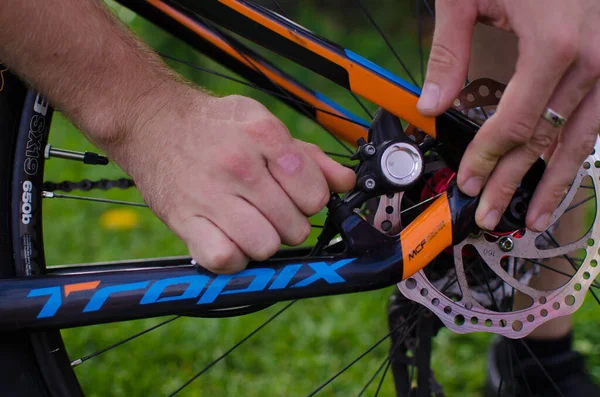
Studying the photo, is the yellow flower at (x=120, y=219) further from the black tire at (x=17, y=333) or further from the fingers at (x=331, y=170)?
the fingers at (x=331, y=170)

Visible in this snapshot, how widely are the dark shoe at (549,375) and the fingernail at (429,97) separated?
933mm

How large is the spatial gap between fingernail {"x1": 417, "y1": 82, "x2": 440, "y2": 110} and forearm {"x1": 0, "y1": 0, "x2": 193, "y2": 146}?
421 millimetres

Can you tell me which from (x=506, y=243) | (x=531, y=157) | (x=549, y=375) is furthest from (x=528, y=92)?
(x=549, y=375)

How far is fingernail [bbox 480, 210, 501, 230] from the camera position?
1.19m

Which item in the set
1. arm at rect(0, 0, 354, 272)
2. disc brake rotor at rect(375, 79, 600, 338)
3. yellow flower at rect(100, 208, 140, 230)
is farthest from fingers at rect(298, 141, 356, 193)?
yellow flower at rect(100, 208, 140, 230)

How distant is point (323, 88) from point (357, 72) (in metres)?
2.89

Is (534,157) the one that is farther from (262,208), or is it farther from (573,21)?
(262,208)

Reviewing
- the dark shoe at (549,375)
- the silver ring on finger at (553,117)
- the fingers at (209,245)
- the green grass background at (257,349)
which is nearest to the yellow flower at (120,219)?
the green grass background at (257,349)

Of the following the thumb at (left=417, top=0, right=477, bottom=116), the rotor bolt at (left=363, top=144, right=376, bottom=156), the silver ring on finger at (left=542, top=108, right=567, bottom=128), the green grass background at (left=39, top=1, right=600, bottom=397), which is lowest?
the green grass background at (left=39, top=1, right=600, bottom=397)

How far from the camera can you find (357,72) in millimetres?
1217

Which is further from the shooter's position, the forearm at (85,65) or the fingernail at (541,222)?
the fingernail at (541,222)

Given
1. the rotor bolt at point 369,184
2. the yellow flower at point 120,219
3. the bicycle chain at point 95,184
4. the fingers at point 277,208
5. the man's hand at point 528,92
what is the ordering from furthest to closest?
the yellow flower at point 120,219
the bicycle chain at point 95,184
the rotor bolt at point 369,184
the fingers at point 277,208
the man's hand at point 528,92

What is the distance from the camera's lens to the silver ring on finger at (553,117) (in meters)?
1.07

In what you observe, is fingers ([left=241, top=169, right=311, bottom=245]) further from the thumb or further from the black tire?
the black tire
